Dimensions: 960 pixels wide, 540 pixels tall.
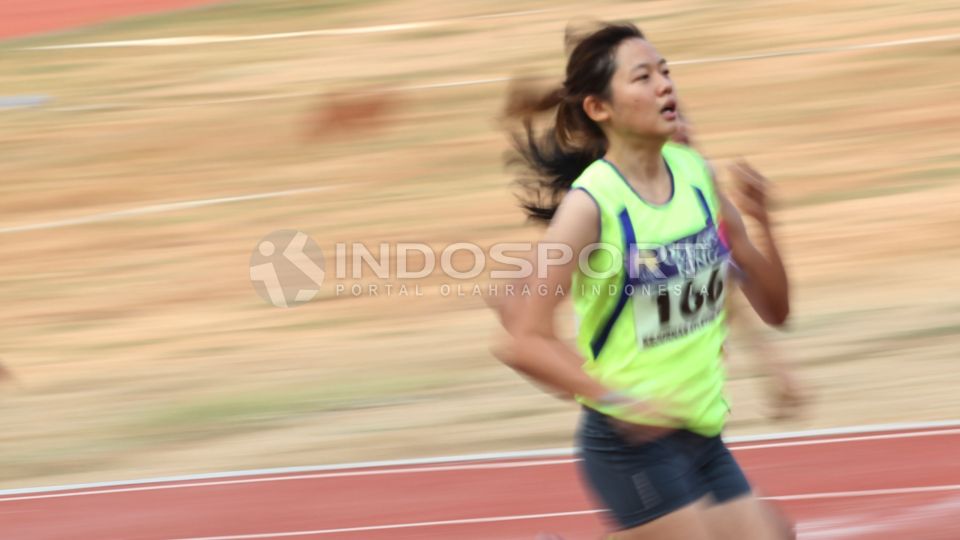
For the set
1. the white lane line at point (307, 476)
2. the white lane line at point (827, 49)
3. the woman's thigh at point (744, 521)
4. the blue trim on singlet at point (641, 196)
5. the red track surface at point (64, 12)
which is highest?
the red track surface at point (64, 12)

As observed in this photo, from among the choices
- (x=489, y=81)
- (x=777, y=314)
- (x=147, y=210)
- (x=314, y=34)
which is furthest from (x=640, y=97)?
(x=314, y=34)

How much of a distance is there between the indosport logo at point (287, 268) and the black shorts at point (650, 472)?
609cm

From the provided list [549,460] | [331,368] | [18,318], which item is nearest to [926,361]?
[549,460]

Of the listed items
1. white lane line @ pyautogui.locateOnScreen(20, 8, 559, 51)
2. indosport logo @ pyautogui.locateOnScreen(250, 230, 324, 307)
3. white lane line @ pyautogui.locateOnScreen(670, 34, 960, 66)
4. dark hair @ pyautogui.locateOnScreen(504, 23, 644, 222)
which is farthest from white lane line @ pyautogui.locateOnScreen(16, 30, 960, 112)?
dark hair @ pyautogui.locateOnScreen(504, 23, 644, 222)

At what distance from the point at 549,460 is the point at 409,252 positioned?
4234 millimetres

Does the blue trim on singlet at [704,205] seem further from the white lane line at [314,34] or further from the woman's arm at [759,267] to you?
the white lane line at [314,34]

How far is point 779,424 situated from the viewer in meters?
6.77

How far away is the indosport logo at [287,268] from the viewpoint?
9.89m

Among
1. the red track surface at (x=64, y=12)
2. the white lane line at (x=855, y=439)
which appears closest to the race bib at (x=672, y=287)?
the white lane line at (x=855, y=439)

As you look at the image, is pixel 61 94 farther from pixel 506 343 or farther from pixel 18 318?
pixel 506 343

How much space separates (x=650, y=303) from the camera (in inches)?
143

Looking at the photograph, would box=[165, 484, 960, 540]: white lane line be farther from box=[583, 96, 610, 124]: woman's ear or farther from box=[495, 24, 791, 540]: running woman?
box=[583, 96, 610, 124]: woman's ear

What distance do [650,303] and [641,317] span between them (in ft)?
0.12

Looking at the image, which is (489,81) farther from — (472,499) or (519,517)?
(519,517)
